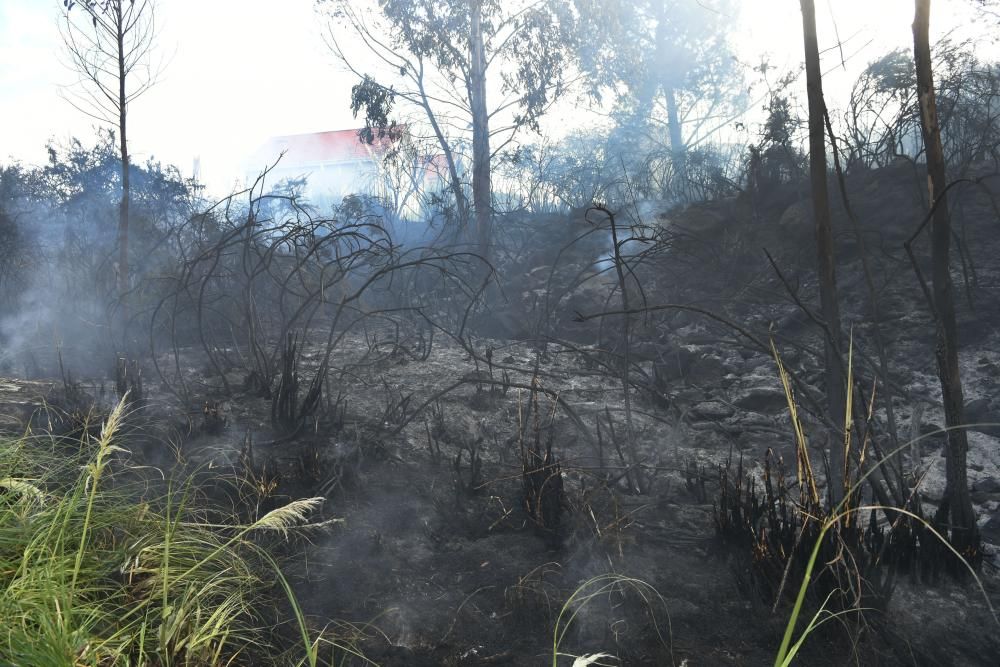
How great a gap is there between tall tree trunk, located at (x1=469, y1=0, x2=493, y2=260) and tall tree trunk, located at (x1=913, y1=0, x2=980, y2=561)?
9.05 metres

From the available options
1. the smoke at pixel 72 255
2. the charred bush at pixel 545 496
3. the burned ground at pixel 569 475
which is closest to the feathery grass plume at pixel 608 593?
the burned ground at pixel 569 475

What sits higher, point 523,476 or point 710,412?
point 710,412

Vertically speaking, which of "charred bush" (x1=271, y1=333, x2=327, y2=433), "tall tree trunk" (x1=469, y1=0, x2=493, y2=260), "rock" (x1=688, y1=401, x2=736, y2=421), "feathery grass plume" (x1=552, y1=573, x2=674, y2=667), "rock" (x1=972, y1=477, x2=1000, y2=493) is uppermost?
"tall tree trunk" (x1=469, y1=0, x2=493, y2=260)

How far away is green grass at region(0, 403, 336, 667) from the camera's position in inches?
73.7

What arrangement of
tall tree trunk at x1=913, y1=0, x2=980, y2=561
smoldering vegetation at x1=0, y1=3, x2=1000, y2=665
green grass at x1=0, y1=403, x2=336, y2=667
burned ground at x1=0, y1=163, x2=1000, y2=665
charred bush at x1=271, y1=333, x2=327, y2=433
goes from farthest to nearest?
1. charred bush at x1=271, y1=333, x2=327, y2=433
2. tall tree trunk at x1=913, y1=0, x2=980, y2=561
3. burned ground at x1=0, y1=163, x2=1000, y2=665
4. smoldering vegetation at x1=0, y1=3, x2=1000, y2=665
5. green grass at x1=0, y1=403, x2=336, y2=667

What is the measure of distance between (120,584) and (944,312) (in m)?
3.00

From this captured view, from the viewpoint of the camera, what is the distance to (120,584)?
2.34 metres

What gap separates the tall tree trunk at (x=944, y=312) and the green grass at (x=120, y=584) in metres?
2.31

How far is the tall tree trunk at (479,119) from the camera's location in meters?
11.8

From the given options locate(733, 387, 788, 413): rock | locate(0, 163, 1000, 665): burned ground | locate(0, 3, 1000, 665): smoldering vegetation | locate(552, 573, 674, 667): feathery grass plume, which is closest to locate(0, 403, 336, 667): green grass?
locate(0, 3, 1000, 665): smoldering vegetation

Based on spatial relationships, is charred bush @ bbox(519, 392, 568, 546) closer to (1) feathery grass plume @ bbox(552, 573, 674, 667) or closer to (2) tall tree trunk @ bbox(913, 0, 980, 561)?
(1) feathery grass plume @ bbox(552, 573, 674, 667)

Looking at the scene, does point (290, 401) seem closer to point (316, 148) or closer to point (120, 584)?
point (120, 584)

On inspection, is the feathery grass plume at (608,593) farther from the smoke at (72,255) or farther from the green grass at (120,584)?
the smoke at (72,255)

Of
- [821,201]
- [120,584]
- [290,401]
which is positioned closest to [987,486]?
[821,201]
